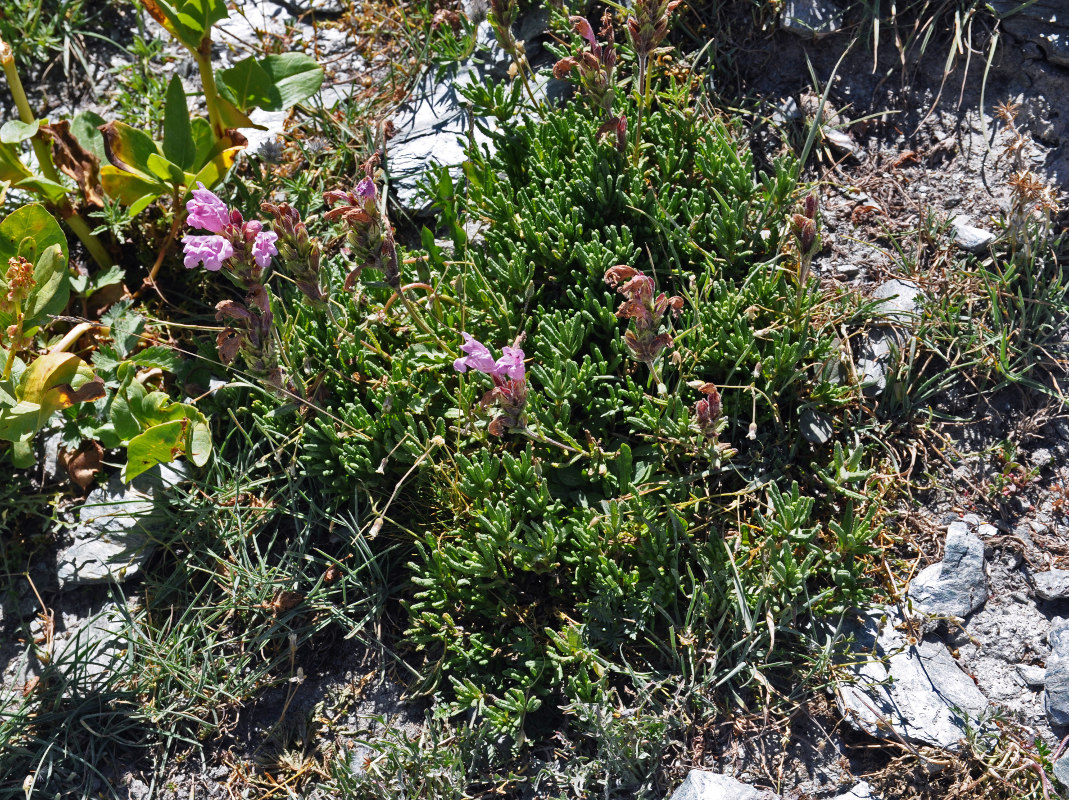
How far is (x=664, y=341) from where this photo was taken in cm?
271

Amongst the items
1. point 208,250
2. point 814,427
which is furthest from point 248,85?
point 814,427

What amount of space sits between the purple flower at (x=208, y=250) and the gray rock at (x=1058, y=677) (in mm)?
3008

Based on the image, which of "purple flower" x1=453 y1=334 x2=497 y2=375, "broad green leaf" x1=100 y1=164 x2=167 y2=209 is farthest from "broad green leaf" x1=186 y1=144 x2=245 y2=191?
"purple flower" x1=453 y1=334 x2=497 y2=375

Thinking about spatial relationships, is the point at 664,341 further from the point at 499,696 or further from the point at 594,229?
the point at 499,696

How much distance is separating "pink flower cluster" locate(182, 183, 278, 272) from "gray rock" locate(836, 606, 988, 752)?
2376 mm

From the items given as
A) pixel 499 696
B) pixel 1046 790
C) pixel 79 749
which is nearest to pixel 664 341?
pixel 499 696

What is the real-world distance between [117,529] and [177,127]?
1711 mm

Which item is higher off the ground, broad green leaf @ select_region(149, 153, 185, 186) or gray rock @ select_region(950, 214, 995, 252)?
broad green leaf @ select_region(149, 153, 185, 186)

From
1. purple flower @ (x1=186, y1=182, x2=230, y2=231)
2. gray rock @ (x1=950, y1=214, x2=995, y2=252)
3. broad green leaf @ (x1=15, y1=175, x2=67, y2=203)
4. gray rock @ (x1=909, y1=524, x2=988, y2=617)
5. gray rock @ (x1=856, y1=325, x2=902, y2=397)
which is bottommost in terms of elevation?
gray rock @ (x1=909, y1=524, x2=988, y2=617)

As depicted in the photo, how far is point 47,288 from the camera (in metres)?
3.20

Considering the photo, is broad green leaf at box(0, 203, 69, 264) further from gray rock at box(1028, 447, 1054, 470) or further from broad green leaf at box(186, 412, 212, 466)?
gray rock at box(1028, 447, 1054, 470)

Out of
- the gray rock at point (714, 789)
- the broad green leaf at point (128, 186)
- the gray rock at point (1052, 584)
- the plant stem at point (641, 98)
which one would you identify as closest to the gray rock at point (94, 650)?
the broad green leaf at point (128, 186)

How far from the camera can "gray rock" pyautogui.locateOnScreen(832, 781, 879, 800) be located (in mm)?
2740

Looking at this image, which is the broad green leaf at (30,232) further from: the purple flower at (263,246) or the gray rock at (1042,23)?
the gray rock at (1042,23)
